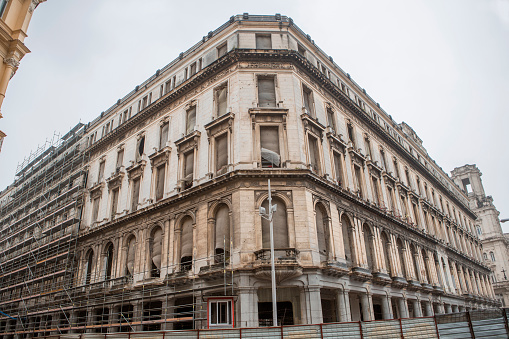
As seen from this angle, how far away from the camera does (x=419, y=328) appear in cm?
1719

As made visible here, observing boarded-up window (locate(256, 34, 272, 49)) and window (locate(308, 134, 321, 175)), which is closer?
window (locate(308, 134, 321, 175))

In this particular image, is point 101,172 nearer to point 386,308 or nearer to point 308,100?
point 308,100

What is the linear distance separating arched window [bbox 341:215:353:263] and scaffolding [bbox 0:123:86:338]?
2700 centimetres

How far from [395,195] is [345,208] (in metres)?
13.6

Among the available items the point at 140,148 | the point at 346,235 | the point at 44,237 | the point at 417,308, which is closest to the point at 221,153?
the point at 346,235

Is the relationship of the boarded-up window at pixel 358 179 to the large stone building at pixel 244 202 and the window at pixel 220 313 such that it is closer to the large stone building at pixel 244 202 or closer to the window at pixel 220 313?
the large stone building at pixel 244 202

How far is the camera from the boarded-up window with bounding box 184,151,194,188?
99.0ft

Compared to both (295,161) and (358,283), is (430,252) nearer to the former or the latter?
(358,283)

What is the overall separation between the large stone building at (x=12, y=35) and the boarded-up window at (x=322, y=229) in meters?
21.0

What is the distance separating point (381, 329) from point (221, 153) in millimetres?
16805

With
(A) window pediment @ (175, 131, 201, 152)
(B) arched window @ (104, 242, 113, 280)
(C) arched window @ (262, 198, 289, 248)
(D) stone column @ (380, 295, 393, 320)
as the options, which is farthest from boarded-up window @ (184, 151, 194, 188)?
(D) stone column @ (380, 295, 393, 320)

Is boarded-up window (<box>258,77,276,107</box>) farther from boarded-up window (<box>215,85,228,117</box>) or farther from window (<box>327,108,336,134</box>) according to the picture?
window (<box>327,108,336,134</box>)

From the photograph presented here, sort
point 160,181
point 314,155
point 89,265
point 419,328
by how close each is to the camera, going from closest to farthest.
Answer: point 419,328
point 314,155
point 160,181
point 89,265

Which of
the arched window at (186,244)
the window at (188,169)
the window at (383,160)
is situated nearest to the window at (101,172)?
the window at (188,169)
